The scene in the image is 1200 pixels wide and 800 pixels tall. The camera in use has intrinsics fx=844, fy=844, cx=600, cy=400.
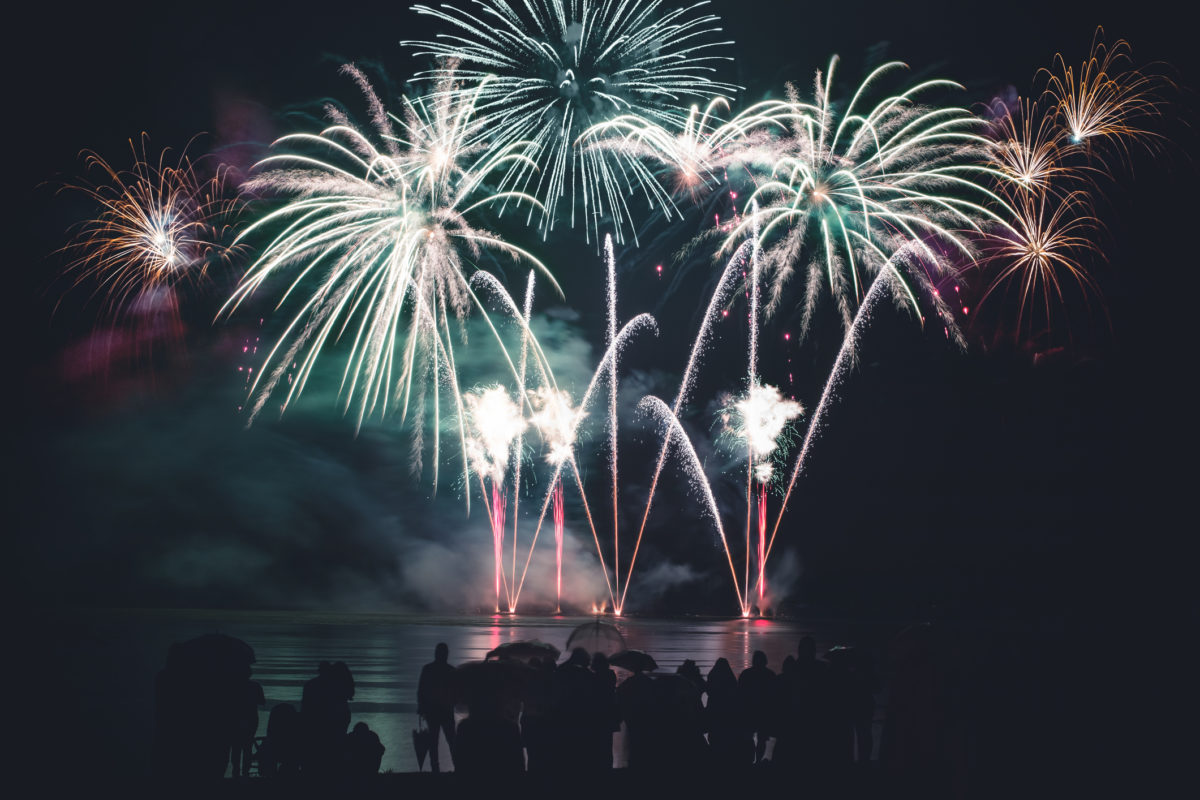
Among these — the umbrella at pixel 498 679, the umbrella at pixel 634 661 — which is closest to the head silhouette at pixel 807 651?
the umbrella at pixel 498 679

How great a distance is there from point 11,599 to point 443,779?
89.3m

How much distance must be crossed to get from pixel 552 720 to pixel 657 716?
1.02m

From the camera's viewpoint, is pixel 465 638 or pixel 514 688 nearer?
pixel 514 688

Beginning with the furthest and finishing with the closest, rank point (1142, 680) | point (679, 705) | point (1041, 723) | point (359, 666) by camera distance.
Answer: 1. point (359, 666)
2. point (1142, 680)
3. point (1041, 723)
4. point (679, 705)

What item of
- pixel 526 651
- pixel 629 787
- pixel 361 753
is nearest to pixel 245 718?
pixel 361 753

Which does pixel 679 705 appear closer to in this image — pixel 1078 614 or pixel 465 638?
pixel 465 638

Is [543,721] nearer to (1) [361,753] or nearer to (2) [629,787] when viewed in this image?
(2) [629,787]

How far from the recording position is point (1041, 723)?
38.9 ft

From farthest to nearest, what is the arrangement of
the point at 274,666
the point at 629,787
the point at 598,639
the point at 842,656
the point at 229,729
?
the point at 274,666
the point at 598,639
the point at 842,656
the point at 229,729
the point at 629,787

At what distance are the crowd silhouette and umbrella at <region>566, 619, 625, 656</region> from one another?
487 centimetres

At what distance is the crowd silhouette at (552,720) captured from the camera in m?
7.39

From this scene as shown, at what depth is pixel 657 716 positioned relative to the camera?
787cm

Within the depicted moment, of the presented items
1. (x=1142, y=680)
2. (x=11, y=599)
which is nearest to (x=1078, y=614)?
(x=1142, y=680)

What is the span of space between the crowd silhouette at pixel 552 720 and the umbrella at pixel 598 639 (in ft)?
16.0
